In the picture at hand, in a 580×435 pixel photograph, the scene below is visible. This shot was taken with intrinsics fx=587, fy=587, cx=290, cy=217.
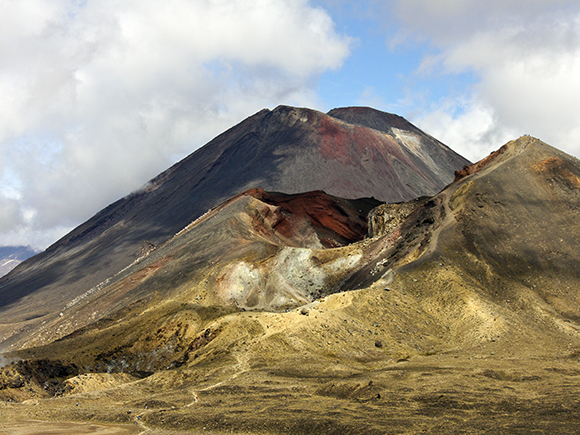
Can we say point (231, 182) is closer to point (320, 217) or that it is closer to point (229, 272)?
point (320, 217)

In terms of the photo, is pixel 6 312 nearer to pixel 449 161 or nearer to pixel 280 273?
pixel 280 273

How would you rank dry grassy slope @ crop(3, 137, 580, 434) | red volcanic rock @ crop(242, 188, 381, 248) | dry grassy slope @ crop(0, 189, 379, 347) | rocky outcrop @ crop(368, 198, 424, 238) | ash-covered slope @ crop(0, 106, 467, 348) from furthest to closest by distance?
ash-covered slope @ crop(0, 106, 467, 348)
red volcanic rock @ crop(242, 188, 381, 248)
rocky outcrop @ crop(368, 198, 424, 238)
dry grassy slope @ crop(0, 189, 379, 347)
dry grassy slope @ crop(3, 137, 580, 434)

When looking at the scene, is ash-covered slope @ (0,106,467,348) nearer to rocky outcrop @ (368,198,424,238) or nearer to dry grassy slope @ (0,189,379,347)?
dry grassy slope @ (0,189,379,347)

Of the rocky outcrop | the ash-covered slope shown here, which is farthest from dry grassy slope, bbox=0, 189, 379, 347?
the ash-covered slope

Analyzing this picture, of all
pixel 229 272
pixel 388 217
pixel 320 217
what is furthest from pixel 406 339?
pixel 320 217

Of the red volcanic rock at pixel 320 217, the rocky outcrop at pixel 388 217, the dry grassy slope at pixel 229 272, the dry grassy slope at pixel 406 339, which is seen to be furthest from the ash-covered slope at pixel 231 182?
the dry grassy slope at pixel 406 339
